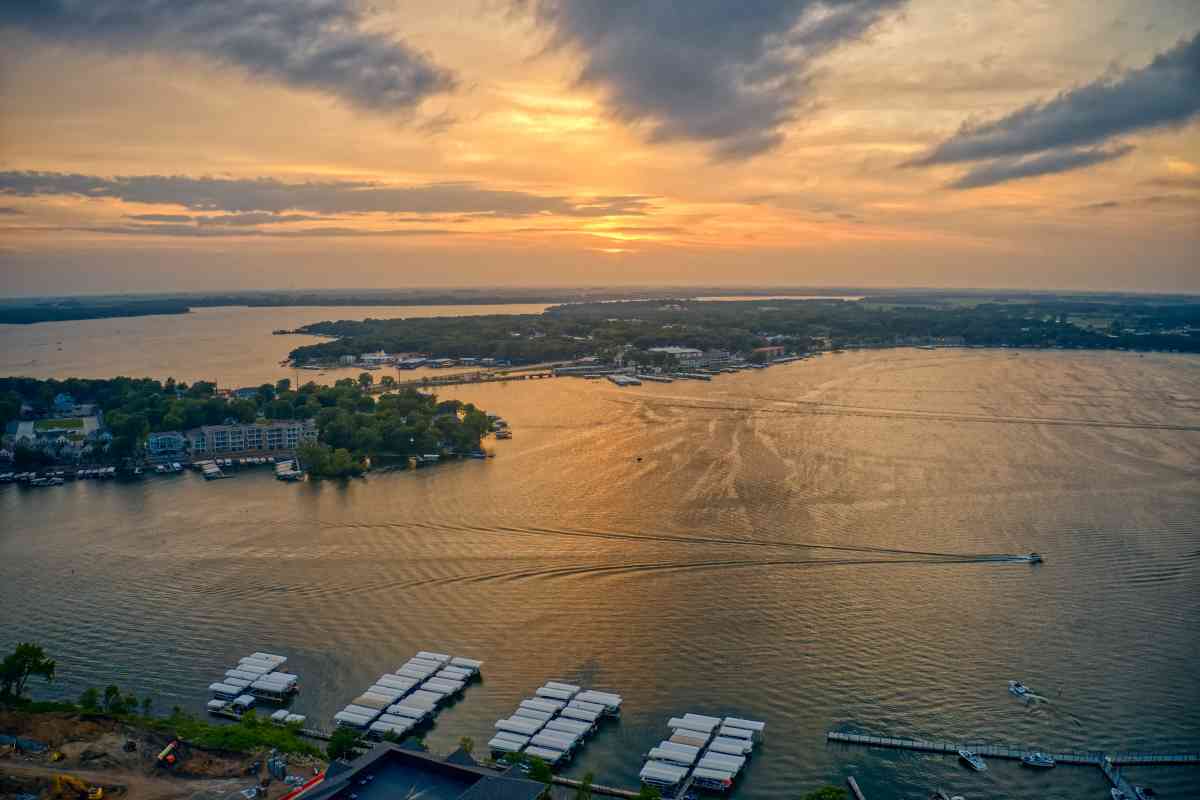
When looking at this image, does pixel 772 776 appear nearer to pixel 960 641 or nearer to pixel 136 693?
pixel 960 641

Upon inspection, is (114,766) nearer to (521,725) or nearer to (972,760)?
(521,725)

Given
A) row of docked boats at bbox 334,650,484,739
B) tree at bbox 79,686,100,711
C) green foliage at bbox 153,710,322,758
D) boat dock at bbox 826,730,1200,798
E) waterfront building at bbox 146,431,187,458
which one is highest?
waterfront building at bbox 146,431,187,458

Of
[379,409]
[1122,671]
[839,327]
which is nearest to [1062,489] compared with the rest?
[1122,671]

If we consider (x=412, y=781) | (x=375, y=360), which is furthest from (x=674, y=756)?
(x=375, y=360)

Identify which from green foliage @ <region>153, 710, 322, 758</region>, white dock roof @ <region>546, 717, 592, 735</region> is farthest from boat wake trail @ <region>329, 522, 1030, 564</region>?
green foliage @ <region>153, 710, 322, 758</region>

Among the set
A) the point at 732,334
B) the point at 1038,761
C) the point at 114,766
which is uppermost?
the point at 732,334

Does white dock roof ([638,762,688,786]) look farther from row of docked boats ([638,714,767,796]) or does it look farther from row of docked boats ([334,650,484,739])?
row of docked boats ([334,650,484,739])

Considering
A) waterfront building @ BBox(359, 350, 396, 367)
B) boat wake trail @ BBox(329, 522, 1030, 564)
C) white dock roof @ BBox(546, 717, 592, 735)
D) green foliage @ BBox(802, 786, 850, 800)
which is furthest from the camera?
waterfront building @ BBox(359, 350, 396, 367)

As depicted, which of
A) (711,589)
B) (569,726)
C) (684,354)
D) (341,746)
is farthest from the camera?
(684,354)
